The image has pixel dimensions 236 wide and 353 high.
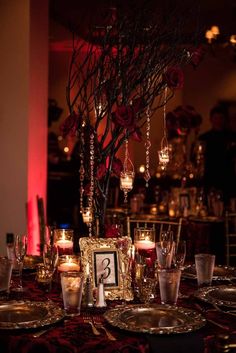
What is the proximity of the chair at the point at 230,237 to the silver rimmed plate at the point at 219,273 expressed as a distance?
1.46m

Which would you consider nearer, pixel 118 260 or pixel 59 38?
pixel 118 260

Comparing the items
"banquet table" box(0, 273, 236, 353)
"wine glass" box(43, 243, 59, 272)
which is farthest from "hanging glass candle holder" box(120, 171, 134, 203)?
"banquet table" box(0, 273, 236, 353)

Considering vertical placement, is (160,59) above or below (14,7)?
below

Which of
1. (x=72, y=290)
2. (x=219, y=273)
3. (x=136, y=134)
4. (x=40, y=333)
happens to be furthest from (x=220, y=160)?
(x=40, y=333)

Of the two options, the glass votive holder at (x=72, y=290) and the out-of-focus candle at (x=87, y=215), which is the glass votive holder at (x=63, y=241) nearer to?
the out-of-focus candle at (x=87, y=215)

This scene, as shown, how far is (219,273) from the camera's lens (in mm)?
2689

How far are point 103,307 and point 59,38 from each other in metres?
7.22

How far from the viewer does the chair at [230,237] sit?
4234 mm

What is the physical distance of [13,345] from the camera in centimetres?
170

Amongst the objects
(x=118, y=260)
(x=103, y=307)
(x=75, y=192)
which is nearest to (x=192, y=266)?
(x=118, y=260)

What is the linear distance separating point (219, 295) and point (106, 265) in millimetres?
440

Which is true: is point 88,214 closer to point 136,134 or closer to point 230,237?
point 136,134

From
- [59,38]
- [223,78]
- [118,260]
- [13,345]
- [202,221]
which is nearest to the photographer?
[13,345]

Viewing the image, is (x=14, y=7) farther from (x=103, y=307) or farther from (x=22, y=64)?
(x=103, y=307)
